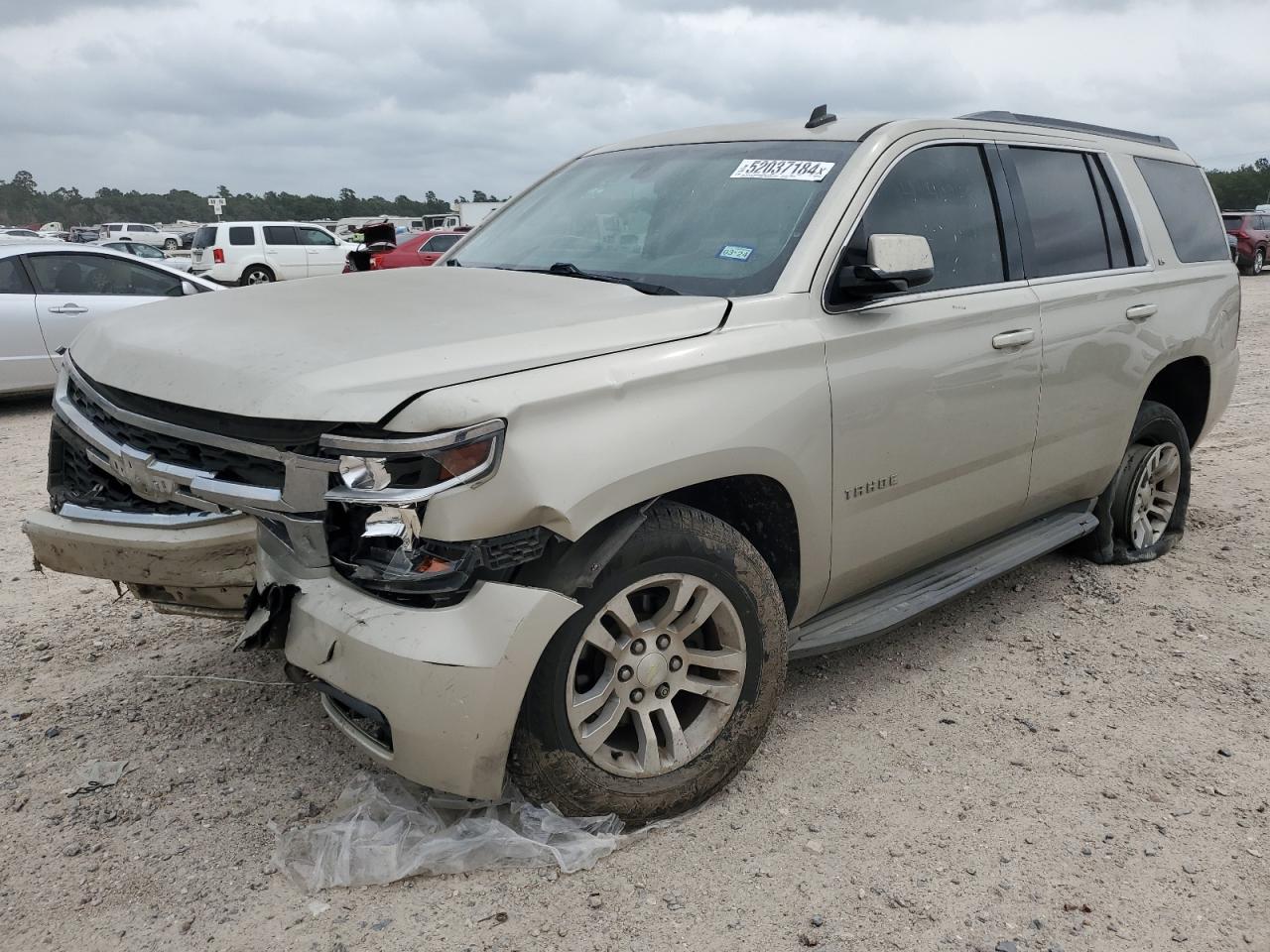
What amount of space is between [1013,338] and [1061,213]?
836 millimetres

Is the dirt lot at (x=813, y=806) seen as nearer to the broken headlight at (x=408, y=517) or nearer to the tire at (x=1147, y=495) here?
the tire at (x=1147, y=495)

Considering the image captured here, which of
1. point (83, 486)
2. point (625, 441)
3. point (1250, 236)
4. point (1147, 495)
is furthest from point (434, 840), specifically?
point (1250, 236)

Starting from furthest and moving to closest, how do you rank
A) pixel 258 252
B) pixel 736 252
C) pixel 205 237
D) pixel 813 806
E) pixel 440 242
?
pixel 205 237 < pixel 258 252 < pixel 440 242 < pixel 736 252 < pixel 813 806

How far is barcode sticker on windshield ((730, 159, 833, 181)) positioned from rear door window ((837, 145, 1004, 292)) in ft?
0.64

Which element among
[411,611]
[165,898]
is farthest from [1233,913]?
[165,898]

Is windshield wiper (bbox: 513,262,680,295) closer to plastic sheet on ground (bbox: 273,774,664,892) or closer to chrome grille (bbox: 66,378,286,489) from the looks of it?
chrome grille (bbox: 66,378,286,489)

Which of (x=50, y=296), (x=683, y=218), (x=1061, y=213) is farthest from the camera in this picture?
(x=50, y=296)

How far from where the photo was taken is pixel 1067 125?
4355mm

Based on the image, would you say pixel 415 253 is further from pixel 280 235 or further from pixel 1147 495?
pixel 1147 495

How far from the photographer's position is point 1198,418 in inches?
195

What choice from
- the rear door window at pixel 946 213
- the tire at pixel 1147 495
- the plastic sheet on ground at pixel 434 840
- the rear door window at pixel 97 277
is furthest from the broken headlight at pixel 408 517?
the rear door window at pixel 97 277

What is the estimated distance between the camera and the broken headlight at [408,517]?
2219 millimetres

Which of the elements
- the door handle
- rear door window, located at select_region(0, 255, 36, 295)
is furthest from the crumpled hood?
rear door window, located at select_region(0, 255, 36, 295)

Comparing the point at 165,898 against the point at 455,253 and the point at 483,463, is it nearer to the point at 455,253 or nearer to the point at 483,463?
the point at 483,463
